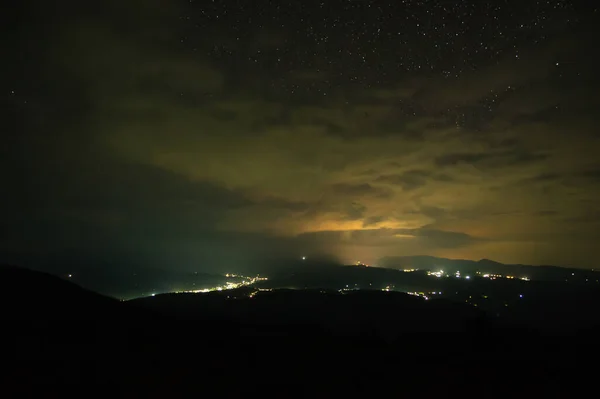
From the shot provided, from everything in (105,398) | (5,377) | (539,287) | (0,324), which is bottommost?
Result: (539,287)

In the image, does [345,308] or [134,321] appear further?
[345,308]

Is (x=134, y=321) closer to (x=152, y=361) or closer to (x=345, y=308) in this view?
(x=152, y=361)

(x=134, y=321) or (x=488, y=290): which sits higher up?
(x=134, y=321)

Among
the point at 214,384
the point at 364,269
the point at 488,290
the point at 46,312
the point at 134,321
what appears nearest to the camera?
the point at 214,384

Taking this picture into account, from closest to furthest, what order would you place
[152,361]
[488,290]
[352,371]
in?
[152,361]
[352,371]
[488,290]

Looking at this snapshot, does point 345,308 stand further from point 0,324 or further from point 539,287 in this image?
point 539,287

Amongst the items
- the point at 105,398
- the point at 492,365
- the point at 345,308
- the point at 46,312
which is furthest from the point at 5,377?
the point at 345,308
